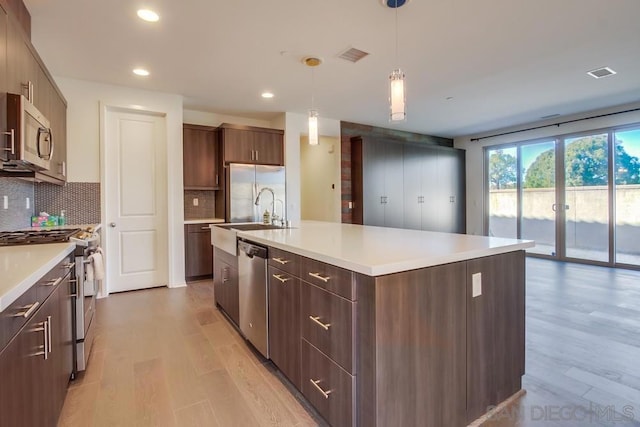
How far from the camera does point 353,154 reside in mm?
6090

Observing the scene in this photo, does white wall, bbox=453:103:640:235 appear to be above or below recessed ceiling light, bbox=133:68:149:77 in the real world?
below

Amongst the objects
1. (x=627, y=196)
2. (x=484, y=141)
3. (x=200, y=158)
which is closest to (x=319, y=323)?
(x=200, y=158)

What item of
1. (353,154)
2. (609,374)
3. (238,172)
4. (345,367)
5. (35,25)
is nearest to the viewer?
(345,367)

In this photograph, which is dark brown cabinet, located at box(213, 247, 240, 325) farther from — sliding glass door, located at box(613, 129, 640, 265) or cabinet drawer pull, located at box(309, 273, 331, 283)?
sliding glass door, located at box(613, 129, 640, 265)

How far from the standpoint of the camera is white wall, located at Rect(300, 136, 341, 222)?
6066 millimetres

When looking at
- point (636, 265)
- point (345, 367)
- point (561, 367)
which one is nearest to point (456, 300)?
point (345, 367)

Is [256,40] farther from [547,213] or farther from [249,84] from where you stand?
[547,213]

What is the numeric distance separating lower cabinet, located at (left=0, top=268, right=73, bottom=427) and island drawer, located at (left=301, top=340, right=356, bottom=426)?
113cm

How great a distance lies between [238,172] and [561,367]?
4.24 metres

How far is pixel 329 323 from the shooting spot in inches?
59.7

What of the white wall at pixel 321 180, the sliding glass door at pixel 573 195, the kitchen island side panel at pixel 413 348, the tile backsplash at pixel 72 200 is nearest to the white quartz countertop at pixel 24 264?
the kitchen island side panel at pixel 413 348

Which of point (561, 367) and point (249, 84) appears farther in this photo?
point (249, 84)

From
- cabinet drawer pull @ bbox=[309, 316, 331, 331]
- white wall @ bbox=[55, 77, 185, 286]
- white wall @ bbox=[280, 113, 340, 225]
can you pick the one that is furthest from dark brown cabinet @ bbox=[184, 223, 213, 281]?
cabinet drawer pull @ bbox=[309, 316, 331, 331]

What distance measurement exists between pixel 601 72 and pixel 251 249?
4.53m
